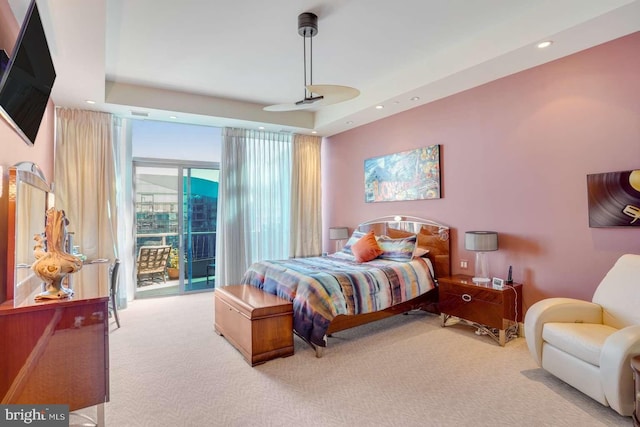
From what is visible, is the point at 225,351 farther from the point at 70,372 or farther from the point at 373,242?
the point at 373,242

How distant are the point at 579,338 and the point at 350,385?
68.0 inches

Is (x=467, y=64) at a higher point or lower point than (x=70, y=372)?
higher

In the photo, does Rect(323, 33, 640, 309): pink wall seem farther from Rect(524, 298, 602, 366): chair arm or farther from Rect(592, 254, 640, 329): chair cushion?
→ Rect(524, 298, 602, 366): chair arm

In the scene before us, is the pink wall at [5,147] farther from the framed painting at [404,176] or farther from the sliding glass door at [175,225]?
the framed painting at [404,176]

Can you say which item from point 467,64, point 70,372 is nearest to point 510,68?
point 467,64

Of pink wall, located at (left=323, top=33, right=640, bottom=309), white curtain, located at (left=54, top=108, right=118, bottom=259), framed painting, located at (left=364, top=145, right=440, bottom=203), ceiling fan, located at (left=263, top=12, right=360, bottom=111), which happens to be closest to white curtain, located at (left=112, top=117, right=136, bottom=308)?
white curtain, located at (left=54, top=108, right=118, bottom=259)

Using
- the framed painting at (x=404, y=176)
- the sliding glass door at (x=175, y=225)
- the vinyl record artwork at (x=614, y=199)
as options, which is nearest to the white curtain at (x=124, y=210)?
the sliding glass door at (x=175, y=225)

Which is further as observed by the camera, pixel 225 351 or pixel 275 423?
pixel 225 351

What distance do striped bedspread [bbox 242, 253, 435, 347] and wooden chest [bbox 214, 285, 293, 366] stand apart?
143mm

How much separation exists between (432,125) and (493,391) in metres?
3.36

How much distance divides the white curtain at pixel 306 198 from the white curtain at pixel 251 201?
0.44 feet

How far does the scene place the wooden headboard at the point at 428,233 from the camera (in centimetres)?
447

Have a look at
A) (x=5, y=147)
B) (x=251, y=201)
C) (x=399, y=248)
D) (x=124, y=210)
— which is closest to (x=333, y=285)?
(x=399, y=248)

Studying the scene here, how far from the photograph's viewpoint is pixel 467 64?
11.8 ft
